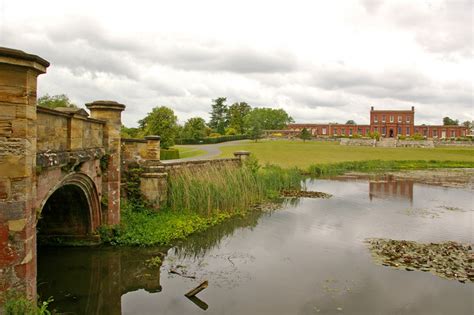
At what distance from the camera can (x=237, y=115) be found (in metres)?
90.2

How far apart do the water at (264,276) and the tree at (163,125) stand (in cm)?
2333

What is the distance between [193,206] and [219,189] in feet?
6.48

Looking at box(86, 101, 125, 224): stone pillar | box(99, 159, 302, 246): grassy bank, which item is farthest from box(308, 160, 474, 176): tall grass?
box(86, 101, 125, 224): stone pillar

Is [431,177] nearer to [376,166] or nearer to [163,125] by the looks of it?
[376,166]

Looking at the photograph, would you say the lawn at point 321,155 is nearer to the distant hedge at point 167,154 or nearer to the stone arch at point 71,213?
the distant hedge at point 167,154

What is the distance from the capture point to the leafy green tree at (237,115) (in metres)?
88.7

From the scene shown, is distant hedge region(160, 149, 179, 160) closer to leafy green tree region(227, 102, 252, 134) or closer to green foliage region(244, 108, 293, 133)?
leafy green tree region(227, 102, 252, 134)

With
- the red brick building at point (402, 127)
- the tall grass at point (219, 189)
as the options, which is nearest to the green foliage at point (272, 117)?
the red brick building at point (402, 127)

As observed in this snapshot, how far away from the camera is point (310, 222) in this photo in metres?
15.5

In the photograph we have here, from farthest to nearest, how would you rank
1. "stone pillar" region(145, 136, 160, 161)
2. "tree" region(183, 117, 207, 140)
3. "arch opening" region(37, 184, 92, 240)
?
"tree" region(183, 117, 207, 140) → "stone pillar" region(145, 136, 160, 161) → "arch opening" region(37, 184, 92, 240)

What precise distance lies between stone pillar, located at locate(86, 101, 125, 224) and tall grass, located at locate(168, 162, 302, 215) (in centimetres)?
330

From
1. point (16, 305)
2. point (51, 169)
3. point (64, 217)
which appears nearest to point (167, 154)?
point (64, 217)

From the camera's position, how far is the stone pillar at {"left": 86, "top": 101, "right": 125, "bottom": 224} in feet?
36.7

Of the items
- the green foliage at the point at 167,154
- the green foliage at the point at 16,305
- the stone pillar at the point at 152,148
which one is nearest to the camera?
the green foliage at the point at 16,305
